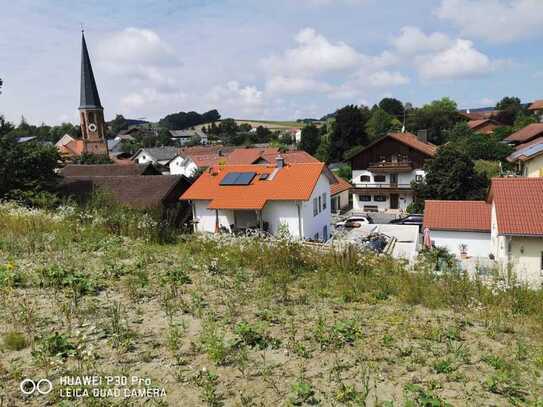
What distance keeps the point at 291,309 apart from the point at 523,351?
2375mm

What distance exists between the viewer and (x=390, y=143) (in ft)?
114

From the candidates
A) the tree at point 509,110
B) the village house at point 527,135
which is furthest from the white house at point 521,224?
the tree at point 509,110

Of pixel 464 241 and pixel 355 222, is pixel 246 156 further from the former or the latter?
pixel 464 241

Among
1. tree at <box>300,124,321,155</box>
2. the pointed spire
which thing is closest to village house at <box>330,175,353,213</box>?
tree at <box>300,124,321,155</box>

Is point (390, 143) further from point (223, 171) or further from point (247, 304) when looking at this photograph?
point (247, 304)

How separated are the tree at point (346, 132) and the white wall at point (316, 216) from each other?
29412 millimetres

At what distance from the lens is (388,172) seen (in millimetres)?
34656

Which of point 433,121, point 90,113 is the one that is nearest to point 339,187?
point 90,113

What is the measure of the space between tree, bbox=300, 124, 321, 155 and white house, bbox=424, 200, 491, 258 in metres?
40.6

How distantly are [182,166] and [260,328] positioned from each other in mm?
47211

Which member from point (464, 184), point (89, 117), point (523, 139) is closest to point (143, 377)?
point (464, 184)

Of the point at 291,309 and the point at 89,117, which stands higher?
the point at 89,117

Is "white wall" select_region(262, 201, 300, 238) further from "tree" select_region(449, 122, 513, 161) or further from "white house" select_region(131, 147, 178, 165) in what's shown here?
"white house" select_region(131, 147, 178, 165)

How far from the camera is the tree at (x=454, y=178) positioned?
2623 cm
